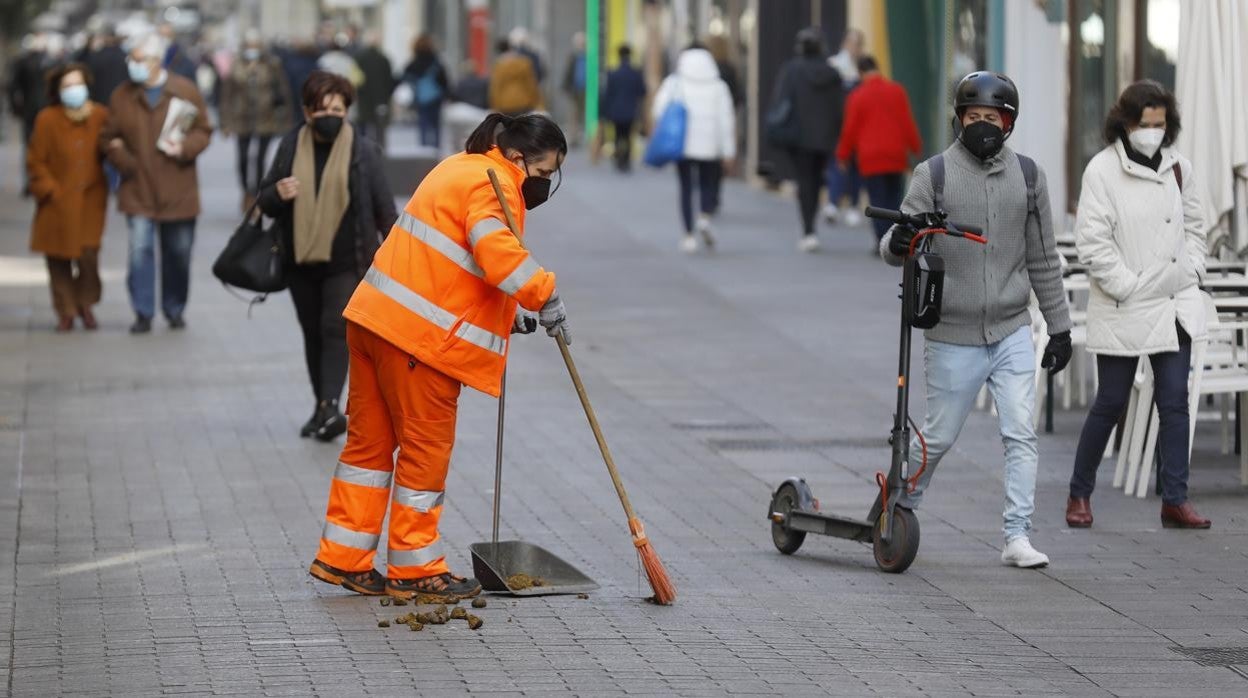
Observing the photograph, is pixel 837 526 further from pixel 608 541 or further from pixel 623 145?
pixel 623 145

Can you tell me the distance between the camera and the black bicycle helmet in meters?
8.15

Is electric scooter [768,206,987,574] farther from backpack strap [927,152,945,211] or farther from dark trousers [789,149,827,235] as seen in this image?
dark trousers [789,149,827,235]

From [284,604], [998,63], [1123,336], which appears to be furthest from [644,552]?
[998,63]

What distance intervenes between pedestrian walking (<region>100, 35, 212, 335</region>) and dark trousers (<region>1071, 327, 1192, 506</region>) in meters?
7.54

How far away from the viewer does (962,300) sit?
8.33 meters

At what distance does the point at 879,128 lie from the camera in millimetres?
19891

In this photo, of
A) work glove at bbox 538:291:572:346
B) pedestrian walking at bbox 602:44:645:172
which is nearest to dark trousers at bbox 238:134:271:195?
pedestrian walking at bbox 602:44:645:172

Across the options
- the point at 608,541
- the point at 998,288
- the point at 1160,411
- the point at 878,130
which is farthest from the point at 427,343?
the point at 878,130

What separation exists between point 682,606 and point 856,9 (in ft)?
60.0

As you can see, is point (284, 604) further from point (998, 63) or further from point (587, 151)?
point (587, 151)

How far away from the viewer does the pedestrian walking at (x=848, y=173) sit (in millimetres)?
22375

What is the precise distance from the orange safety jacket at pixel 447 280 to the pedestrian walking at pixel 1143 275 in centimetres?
259

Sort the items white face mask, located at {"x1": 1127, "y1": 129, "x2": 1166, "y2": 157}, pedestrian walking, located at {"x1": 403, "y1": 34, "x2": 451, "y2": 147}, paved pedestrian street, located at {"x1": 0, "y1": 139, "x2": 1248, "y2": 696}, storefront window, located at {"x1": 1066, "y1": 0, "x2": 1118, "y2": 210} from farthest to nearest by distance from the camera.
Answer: pedestrian walking, located at {"x1": 403, "y1": 34, "x2": 451, "y2": 147}
storefront window, located at {"x1": 1066, "y1": 0, "x2": 1118, "y2": 210}
white face mask, located at {"x1": 1127, "y1": 129, "x2": 1166, "y2": 157}
paved pedestrian street, located at {"x1": 0, "y1": 139, "x2": 1248, "y2": 696}

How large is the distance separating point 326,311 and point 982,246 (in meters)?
4.06
